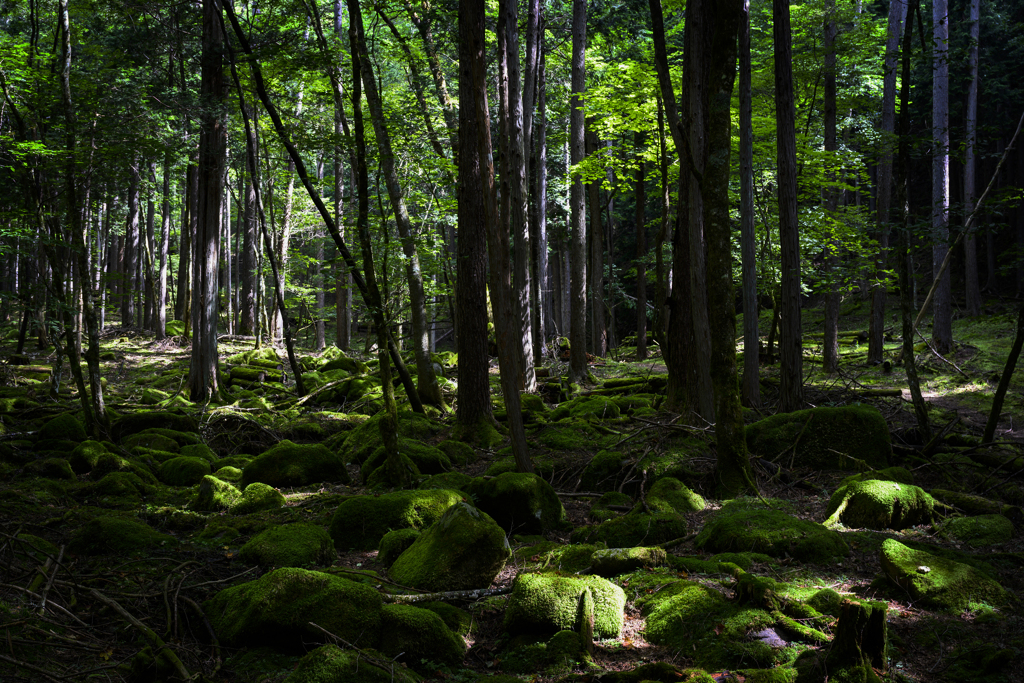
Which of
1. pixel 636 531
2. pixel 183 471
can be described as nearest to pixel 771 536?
pixel 636 531

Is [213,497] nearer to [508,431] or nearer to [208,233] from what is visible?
[508,431]

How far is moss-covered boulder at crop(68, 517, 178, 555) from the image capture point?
5.16 metres

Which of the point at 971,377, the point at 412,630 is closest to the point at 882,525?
the point at 412,630

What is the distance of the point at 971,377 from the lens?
1352cm

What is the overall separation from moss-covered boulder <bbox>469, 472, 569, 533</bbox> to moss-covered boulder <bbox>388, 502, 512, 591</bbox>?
103cm

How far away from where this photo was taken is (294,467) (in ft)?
27.4

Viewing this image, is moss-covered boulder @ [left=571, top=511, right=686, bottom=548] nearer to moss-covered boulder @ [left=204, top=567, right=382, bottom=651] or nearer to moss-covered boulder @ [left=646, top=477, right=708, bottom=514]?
moss-covered boulder @ [left=646, top=477, right=708, bottom=514]

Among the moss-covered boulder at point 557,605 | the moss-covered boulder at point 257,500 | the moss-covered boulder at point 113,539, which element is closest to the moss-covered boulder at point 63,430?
the moss-covered boulder at point 257,500

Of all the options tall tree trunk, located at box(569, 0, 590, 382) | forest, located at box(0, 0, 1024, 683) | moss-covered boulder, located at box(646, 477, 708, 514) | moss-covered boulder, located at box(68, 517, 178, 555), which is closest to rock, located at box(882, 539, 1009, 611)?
forest, located at box(0, 0, 1024, 683)

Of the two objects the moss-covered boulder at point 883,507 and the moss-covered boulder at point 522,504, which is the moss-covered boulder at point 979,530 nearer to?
the moss-covered boulder at point 883,507

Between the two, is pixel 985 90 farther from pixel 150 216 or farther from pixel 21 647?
pixel 150 216

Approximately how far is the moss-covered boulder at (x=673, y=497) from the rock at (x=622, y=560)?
3.88ft

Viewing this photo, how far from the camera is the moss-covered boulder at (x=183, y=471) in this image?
27.5ft

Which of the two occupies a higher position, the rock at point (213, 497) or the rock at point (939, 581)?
the rock at point (939, 581)
